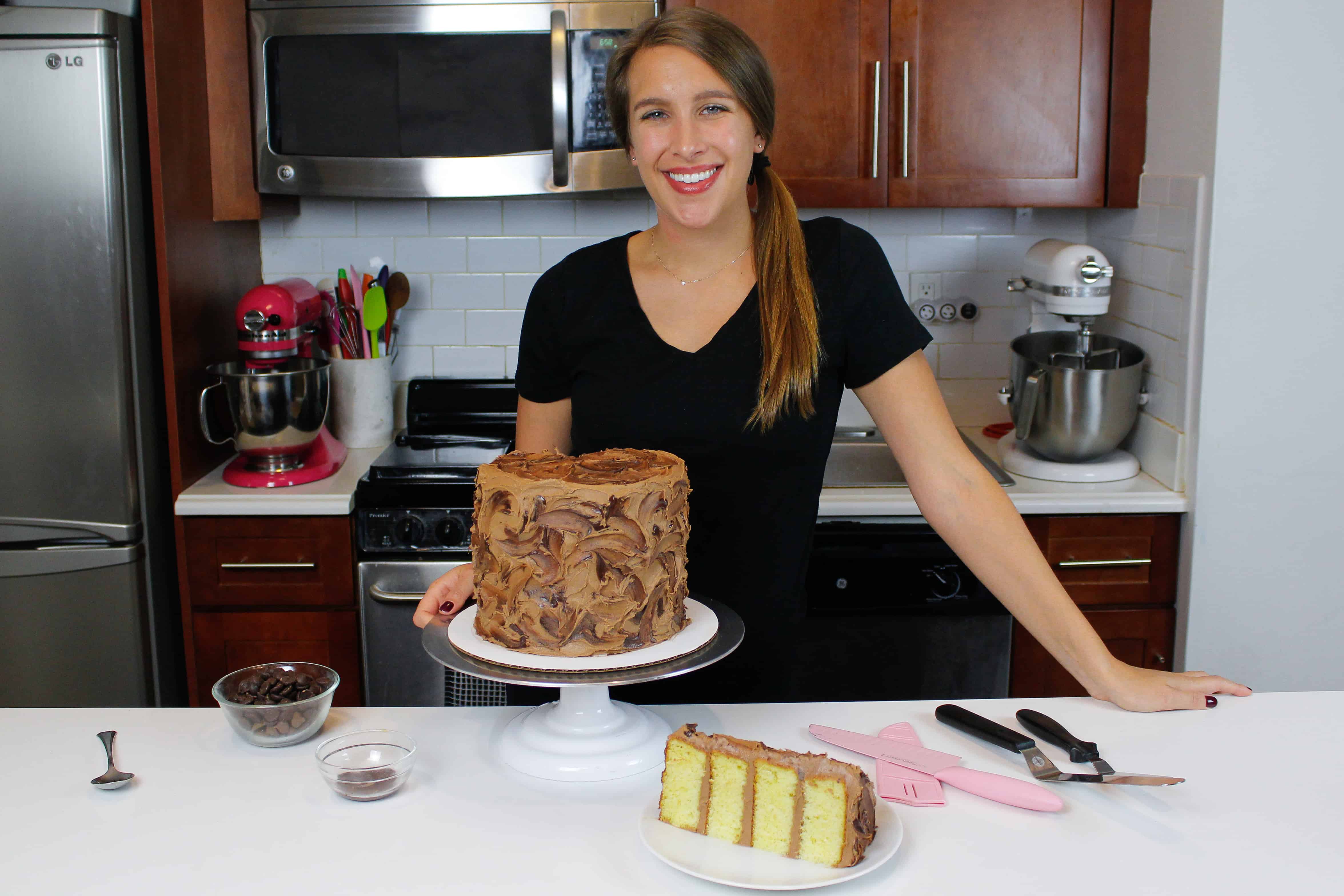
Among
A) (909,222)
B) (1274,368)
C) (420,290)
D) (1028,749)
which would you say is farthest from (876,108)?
(1028,749)

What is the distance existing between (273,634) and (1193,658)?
6.00 ft

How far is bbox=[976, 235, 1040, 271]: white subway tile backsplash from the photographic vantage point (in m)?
2.94

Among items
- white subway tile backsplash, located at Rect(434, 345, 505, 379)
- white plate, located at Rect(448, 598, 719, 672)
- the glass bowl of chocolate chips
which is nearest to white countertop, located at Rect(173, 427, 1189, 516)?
white subway tile backsplash, located at Rect(434, 345, 505, 379)

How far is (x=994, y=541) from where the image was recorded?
4.75 feet

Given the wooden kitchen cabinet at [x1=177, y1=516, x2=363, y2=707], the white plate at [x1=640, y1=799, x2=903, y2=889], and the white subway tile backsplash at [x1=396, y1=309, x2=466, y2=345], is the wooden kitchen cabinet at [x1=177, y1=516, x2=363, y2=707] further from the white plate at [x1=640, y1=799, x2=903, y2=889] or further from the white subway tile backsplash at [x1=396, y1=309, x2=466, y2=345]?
the white plate at [x1=640, y1=799, x2=903, y2=889]

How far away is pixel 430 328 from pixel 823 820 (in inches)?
85.3

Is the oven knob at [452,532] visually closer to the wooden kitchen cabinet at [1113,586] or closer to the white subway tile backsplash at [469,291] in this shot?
the white subway tile backsplash at [469,291]

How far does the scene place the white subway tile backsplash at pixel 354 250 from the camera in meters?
2.96

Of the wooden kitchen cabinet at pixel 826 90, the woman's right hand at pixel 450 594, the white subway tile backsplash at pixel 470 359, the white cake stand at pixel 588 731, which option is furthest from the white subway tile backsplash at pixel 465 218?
the white cake stand at pixel 588 731

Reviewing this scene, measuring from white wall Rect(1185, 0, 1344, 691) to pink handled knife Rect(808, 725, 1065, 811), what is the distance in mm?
1363

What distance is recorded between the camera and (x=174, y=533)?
2529 millimetres

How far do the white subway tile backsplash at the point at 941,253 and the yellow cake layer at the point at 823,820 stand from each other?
2100 mm

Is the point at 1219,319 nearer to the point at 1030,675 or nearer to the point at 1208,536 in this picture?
the point at 1208,536

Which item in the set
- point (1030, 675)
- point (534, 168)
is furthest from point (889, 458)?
point (534, 168)
